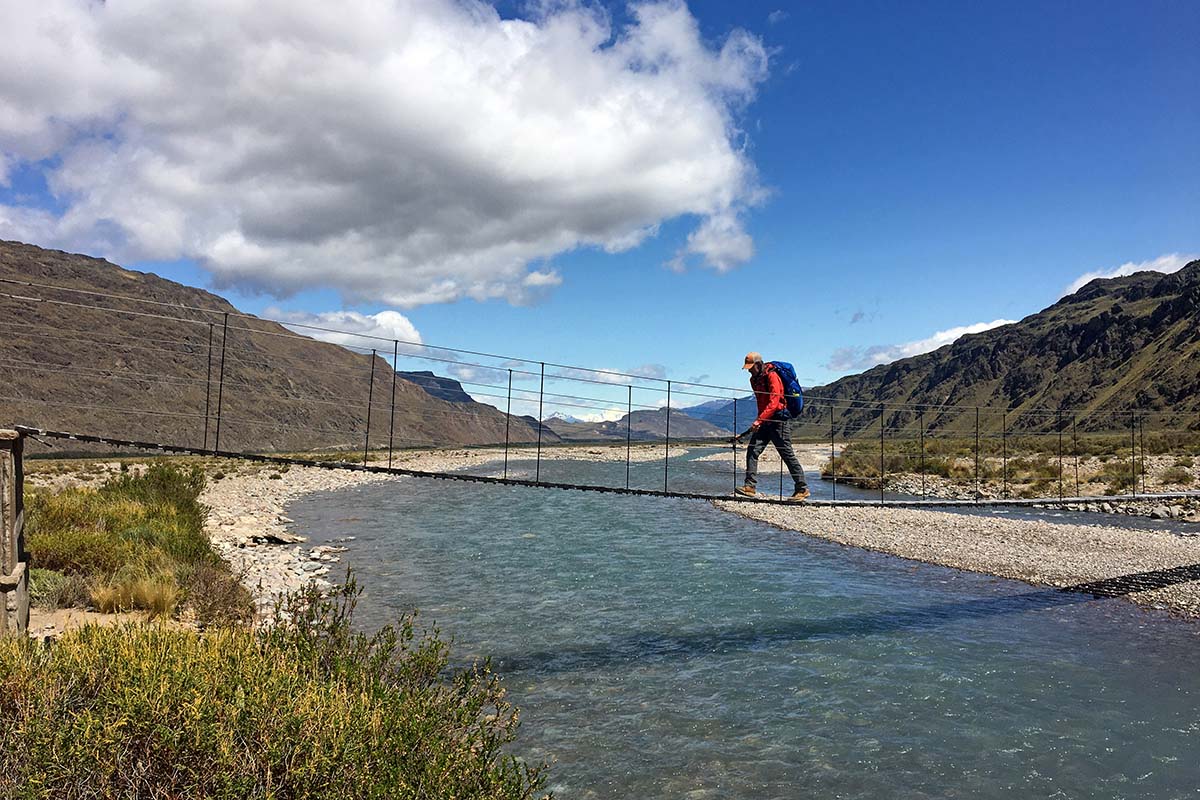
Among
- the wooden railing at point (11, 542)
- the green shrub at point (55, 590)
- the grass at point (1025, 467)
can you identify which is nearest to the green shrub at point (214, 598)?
the green shrub at point (55, 590)

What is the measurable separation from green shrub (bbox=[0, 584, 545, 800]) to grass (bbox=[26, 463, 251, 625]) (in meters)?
5.04

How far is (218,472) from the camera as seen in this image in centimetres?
4406

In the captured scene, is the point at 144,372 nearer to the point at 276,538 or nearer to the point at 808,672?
the point at 276,538

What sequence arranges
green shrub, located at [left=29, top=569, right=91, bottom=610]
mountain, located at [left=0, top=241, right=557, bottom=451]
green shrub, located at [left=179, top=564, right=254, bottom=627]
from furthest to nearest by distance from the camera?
mountain, located at [left=0, top=241, right=557, bottom=451], green shrub, located at [left=179, top=564, right=254, bottom=627], green shrub, located at [left=29, top=569, right=91, bottom=610]

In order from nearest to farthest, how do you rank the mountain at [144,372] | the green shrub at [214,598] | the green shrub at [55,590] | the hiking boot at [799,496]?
the green shrub at [55,590], the green shrub at [214,598], the hiking boot at [799,496], the mountain at [144,372]

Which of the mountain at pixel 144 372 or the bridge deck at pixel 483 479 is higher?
the mountain at pixel 144 372

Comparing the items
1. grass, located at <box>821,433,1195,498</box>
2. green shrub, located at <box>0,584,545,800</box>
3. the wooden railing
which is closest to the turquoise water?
green shrub, located at <box>0,584,545,800</box>

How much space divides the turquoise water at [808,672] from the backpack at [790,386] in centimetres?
438

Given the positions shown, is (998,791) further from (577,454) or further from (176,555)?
(577,454)

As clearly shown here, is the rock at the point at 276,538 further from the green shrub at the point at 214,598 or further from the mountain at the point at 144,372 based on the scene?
the mountain at the point at 144,372

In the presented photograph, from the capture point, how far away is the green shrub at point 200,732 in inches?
168

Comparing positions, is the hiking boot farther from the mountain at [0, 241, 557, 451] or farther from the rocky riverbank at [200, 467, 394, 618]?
the mountain at [0, 241, 557, 451]

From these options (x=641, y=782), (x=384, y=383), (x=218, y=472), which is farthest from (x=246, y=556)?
(x=384, y=383)

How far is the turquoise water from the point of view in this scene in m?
8.16
